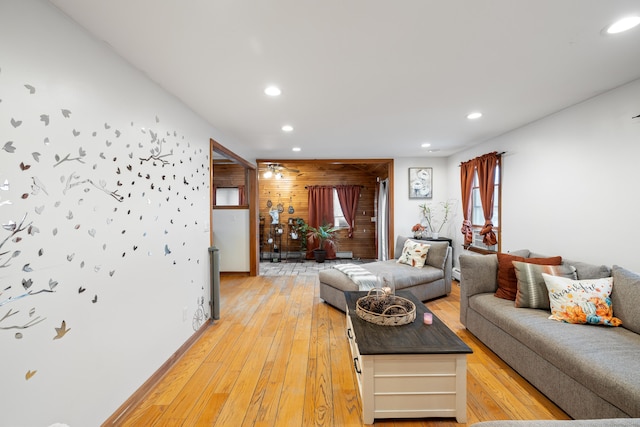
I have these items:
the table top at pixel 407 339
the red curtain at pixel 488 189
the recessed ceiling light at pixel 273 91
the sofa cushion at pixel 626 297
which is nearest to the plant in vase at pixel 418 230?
the red curtain at pixel 488 189

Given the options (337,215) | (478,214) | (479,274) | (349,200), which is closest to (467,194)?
(478,214)

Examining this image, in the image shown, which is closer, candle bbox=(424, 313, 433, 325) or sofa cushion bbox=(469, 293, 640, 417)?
sofa cushion bbox=(469, 293, 640, 417)

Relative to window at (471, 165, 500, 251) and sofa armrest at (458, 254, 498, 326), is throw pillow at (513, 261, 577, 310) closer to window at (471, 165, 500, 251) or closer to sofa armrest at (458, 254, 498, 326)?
sofa armrest at (458, 254, 498, 326)

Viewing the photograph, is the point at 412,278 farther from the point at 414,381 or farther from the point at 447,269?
the point at 414,381

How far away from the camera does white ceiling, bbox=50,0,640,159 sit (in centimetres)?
140

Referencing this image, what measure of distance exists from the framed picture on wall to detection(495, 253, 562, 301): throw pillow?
2.73m

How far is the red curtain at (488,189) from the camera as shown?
394 cm

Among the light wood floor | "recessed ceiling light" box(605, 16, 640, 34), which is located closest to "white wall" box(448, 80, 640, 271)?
"recessed ceiling light" box(605, 16, 640, 34)

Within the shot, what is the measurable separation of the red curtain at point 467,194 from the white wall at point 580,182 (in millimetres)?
792

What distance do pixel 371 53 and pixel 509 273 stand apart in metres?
2.40

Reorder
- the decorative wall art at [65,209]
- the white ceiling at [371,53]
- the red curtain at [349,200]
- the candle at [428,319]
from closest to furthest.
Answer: the decorative wall art at [65,209] < the white ceiling at [371,53] < the candle at [428,319] < the red curtain at [349,200]

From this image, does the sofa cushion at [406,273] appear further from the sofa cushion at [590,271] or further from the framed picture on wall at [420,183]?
the framed picture on wall at [420,183]

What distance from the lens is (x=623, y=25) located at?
60.1 inches

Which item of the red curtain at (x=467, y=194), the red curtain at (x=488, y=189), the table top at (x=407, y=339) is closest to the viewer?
the table top at (x=407, y=339)
